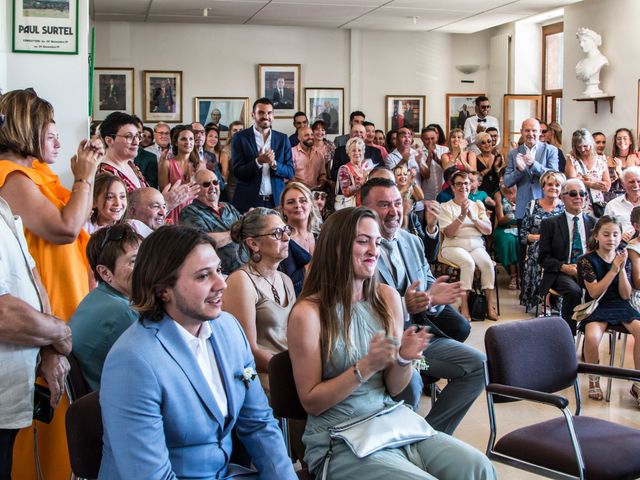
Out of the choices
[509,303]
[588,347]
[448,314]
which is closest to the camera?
[448,314]

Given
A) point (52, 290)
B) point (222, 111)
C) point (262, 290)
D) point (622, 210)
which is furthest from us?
point (222, 111)

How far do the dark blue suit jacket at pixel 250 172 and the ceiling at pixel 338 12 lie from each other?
11.8ft

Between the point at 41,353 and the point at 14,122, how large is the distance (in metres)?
0.89

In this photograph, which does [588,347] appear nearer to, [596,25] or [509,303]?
[509,303]

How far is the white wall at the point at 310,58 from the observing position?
12.2m

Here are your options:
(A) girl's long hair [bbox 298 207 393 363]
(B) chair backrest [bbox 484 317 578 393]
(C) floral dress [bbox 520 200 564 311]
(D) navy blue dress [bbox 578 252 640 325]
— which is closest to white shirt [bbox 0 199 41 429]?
(A) girl's long hair [bbox 298 207 393 363]

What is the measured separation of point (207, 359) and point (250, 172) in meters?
5.19

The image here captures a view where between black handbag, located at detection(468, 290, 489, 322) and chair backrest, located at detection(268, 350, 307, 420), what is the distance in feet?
16.2

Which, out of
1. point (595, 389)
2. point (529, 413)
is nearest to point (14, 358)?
point (529, 413)

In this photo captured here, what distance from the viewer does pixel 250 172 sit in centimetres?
722

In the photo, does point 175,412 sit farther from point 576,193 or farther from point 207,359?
point 576,193

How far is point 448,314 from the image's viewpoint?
4168mm

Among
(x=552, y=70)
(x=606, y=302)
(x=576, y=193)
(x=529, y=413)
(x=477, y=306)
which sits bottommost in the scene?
(x=529, y=413)

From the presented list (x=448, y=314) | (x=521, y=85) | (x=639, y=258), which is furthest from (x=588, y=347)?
(x=521, y=85)
